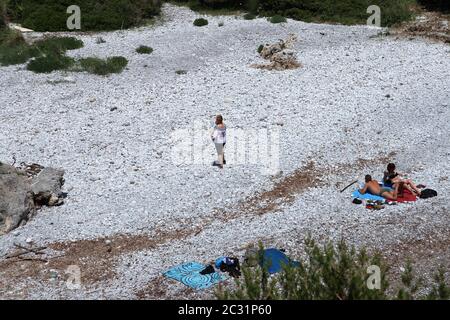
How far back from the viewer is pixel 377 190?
17938 mm

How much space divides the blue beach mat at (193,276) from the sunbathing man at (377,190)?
238 inches

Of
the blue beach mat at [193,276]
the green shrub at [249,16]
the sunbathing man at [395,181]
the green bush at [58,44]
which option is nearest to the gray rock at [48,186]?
the blue beach mat at [193,276]

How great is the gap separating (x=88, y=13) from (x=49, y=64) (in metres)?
8.84

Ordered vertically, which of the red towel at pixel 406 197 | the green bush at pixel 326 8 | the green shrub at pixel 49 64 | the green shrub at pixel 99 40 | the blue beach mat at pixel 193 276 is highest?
the green bush at pixel 326 8

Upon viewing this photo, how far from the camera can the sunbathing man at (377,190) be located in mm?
17750

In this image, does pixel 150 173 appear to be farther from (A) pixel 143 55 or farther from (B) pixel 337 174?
(A) pixel 143 55

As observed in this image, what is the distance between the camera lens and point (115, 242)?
16.3 metres

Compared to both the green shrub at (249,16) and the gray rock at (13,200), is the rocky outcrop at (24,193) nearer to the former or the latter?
the gray rock at (13,200)

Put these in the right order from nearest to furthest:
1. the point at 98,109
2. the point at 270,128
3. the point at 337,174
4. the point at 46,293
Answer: the point at 46,293 → the point at 337,174 → the point at 270,128 → the point at 98,109

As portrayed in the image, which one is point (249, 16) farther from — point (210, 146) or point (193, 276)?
point (193, 276)

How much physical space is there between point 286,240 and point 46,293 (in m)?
5.96

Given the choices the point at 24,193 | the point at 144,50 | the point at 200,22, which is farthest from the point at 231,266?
the point at 200,22

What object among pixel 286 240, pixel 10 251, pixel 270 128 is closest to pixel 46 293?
pixel 10 251

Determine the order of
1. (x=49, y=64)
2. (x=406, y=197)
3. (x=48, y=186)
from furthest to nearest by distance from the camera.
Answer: (x=49, y=64), (x=48, y=186), (x=406, y=197)
